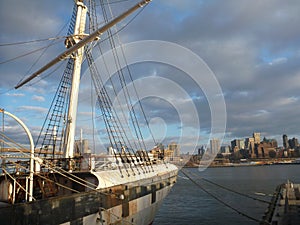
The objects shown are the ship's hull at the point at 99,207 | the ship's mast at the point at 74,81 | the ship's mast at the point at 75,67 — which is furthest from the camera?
the ship's mast at the point at 74,81

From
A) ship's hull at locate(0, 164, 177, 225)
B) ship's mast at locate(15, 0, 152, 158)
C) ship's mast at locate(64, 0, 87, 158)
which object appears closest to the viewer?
ship's hull at locate(0, 164, 177, 225)

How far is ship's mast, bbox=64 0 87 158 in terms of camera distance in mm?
17297

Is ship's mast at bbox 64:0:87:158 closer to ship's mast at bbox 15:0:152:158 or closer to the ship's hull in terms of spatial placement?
ship's mast at bbox 15:0:152:158

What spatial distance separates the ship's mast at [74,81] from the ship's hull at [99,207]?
406 cm

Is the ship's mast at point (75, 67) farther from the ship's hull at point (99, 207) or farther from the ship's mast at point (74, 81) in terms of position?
the ship's hull at point (99, 207)

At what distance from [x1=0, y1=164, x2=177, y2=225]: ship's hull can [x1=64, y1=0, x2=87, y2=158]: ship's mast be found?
4.06m

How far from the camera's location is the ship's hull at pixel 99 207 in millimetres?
9562

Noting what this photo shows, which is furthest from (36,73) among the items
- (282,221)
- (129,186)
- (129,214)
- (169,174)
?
(282,221)

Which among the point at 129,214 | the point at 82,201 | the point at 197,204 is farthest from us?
the point at 197,204

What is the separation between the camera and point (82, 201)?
11898 mm

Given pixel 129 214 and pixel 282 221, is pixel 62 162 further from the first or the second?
pixel 282 221

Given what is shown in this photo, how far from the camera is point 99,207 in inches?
506

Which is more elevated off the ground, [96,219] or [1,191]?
[1,191]

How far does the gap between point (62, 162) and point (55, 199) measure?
5.84 meters
